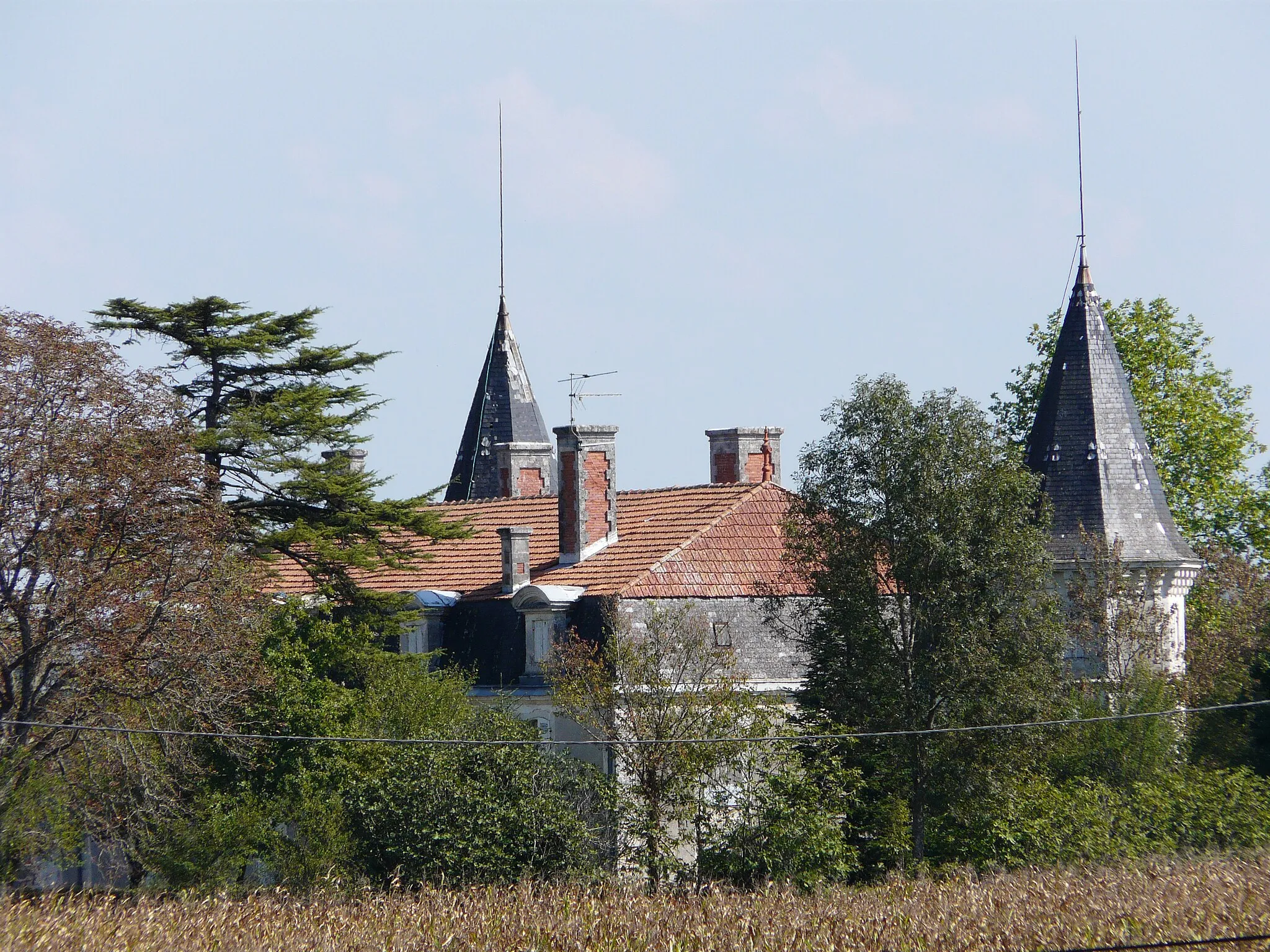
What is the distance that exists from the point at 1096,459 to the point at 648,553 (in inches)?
445

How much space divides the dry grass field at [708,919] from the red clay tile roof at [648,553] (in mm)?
8478

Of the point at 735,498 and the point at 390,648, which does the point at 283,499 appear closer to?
the point at 390,648

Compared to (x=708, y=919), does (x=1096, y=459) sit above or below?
above

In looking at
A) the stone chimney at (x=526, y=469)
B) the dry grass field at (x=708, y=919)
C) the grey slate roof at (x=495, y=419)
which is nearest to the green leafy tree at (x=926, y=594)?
the dry grass field at (x=708, y=919)

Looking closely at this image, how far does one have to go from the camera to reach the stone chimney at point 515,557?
38500mm

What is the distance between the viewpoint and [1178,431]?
51.5 metres

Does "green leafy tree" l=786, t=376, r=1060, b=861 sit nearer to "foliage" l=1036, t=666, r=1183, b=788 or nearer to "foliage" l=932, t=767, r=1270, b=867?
"foliage" l=932, t=767, r=1270, b=867

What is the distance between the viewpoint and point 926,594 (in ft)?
101

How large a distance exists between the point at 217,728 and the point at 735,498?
12.2 meters

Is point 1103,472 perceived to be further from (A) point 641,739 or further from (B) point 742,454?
(A) point 641,739

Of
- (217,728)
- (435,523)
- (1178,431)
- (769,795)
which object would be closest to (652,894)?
(769,795)

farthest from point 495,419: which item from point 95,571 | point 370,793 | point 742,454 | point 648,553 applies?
point 95,571

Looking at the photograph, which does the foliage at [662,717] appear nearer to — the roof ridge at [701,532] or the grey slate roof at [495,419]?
the roof ridge at [701,532]

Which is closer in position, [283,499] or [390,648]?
[283,499]
